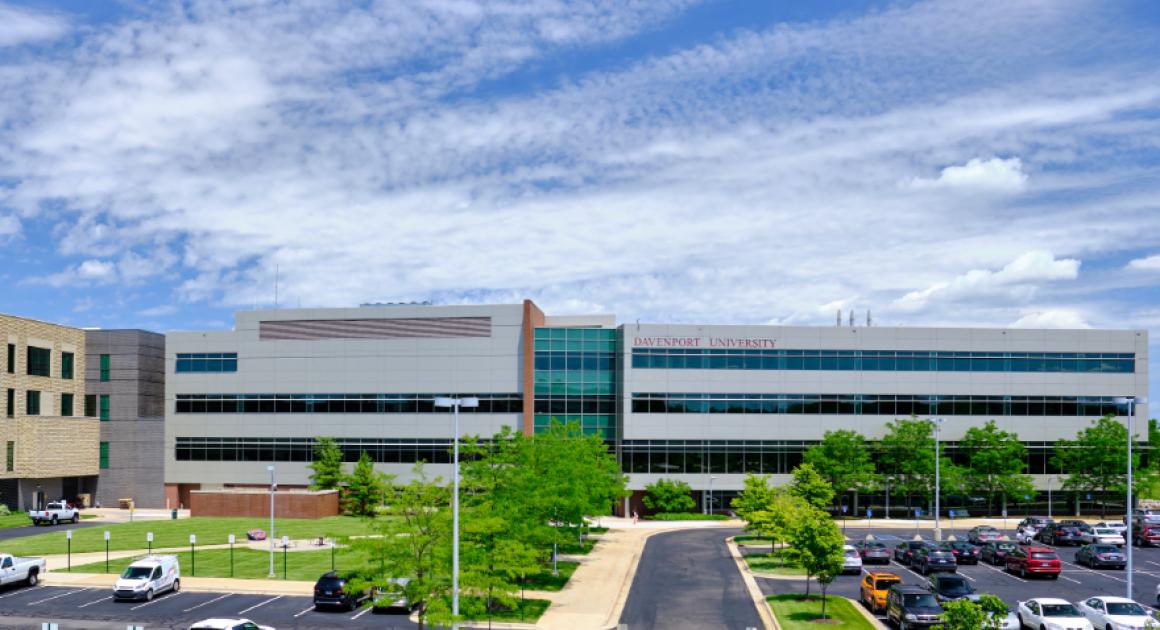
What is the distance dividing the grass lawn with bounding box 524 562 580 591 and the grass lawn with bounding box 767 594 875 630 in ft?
35.4

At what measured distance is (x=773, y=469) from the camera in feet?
299

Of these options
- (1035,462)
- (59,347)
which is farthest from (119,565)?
(1035,462)

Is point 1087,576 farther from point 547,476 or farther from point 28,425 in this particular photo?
point 28,425

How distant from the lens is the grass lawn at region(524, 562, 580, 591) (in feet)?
161

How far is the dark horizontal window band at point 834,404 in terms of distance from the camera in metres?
90.4

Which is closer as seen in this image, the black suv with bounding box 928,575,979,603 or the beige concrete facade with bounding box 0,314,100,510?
the black suv with bounding box 928,575,979,603

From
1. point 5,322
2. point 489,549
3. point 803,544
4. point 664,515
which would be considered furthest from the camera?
point 664,515

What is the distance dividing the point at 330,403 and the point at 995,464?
60130mm

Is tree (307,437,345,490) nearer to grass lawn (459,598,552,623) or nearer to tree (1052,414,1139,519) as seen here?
grass lawn (459,598,552,623)

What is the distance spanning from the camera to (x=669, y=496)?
88625 mm

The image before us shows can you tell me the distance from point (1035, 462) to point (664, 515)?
35220 mm

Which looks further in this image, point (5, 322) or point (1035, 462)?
point (1035, 462)

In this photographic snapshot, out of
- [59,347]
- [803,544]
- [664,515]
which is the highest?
[59,347]

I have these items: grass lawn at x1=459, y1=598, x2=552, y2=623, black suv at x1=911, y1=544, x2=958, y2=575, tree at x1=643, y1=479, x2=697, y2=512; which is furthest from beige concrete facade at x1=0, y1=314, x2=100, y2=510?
black suv at x1=911, y1=544, x2=958, y2=575
